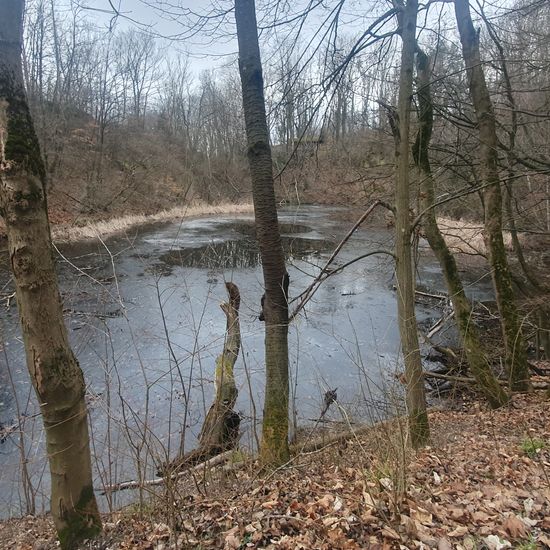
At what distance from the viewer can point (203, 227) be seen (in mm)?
25641

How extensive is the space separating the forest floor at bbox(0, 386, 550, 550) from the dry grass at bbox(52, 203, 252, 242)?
32.7 ft

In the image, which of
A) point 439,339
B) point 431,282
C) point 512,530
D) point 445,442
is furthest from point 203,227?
point 512,530

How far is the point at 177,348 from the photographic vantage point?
358 inches

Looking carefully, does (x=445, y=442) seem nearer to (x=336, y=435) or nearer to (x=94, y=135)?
(x=336, y=435)

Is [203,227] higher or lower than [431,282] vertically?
higher

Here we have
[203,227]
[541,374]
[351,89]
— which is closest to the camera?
[351,89]

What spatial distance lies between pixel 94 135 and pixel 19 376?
106ft

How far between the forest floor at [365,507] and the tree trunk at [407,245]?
23.7 inches

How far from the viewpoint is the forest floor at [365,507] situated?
238 centimetres

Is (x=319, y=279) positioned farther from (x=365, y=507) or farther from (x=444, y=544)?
(x=444, y=544)

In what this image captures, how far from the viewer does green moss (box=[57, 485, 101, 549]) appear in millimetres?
2820

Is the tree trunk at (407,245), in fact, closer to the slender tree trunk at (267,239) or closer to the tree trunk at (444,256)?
the tree trunk at (444,256)

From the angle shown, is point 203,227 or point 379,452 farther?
point 203,227

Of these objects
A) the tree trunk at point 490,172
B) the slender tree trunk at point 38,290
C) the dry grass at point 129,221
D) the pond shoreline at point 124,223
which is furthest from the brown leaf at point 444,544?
the dry grass at point 129,221
